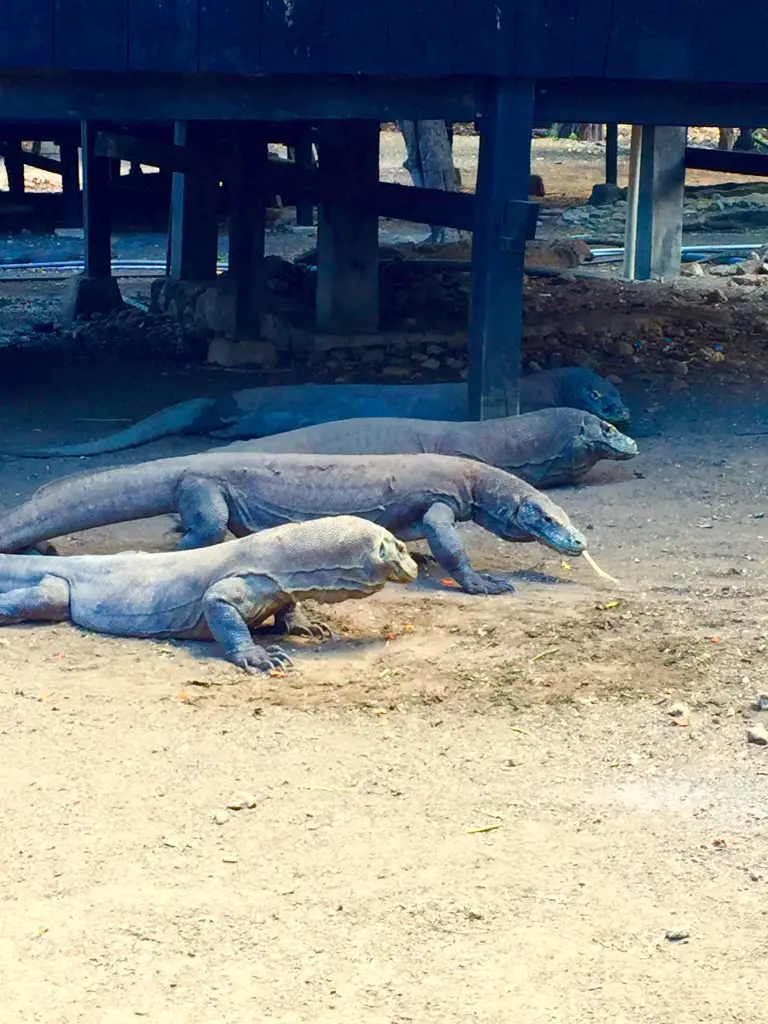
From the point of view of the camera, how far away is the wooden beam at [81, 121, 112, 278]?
14250 mm

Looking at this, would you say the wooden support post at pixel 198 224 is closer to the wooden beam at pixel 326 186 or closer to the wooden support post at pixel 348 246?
the wooden beam at pixel 326 186

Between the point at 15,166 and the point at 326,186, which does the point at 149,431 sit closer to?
the point at 326,186

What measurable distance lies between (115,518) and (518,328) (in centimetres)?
314

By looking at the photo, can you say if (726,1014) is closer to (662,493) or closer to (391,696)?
(391,696)

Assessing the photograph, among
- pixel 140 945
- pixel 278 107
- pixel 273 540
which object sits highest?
pixel 278 107

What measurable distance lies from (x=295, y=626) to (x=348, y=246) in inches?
250

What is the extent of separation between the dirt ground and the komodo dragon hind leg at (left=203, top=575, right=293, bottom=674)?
81mm

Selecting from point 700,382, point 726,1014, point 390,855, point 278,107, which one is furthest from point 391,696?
point 700,382

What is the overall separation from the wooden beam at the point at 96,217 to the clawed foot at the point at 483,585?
28.7 ft

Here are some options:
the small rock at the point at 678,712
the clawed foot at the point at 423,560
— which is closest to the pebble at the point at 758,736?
the small rock at the point at 678,712

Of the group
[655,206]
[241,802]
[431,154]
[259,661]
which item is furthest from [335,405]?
[431,154]

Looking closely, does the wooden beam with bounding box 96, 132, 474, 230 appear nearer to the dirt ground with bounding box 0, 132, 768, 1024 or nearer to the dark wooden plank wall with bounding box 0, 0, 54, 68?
the dark wooden plank wall with bounding box 0, 0, 54, 68

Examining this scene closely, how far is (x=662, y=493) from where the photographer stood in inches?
313

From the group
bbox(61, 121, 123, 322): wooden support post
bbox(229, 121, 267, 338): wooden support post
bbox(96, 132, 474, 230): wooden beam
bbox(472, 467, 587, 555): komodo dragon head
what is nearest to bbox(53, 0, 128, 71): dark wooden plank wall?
bbox(96, 132, 474, 230): wooden beam
